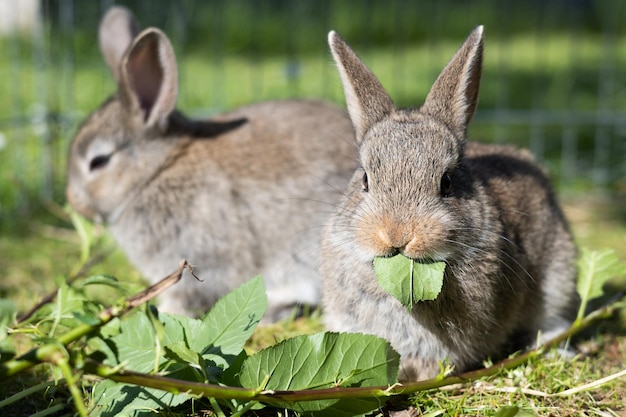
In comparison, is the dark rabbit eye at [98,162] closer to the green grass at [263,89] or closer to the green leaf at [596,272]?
the green grass at [263,89]

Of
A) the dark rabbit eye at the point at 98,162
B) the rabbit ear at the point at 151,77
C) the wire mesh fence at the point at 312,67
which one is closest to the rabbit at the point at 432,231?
the rabbit ear at the point at 151,77

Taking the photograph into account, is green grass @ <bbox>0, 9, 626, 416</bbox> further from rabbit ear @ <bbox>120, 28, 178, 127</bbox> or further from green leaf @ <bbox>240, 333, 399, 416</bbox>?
rabbit ear @ <bbox>120, 28, 178, 127</bbox>

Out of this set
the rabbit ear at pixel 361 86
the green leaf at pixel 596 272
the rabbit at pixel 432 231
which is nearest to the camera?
the rabbit at pixel 432 231

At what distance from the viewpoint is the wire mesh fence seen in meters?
5.80

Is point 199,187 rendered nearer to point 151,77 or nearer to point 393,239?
point 151,77

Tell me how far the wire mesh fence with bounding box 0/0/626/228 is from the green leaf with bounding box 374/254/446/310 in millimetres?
2376

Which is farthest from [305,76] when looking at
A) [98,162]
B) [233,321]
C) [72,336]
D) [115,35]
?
[72,336]

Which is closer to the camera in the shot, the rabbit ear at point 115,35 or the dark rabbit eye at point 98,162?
the dark rabbit eye at point 98,162

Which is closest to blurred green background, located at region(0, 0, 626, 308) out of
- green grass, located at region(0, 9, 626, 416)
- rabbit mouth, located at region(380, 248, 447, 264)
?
green grass, located at region(0, 9, 626, 416)

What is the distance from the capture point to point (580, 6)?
31.0ft

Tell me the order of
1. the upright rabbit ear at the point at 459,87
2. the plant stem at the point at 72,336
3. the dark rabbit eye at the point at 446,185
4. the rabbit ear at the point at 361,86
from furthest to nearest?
the rabbit ear at the point at 361,86 < the upright rabbit ear at the point at 459,87 < the dark rabbit eye at the point at 446,185 < the plant stem at the point at 72,336

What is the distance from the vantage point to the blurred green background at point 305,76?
5.26 meters

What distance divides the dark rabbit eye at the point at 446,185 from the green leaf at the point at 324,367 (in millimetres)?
523

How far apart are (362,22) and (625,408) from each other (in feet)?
22.7
